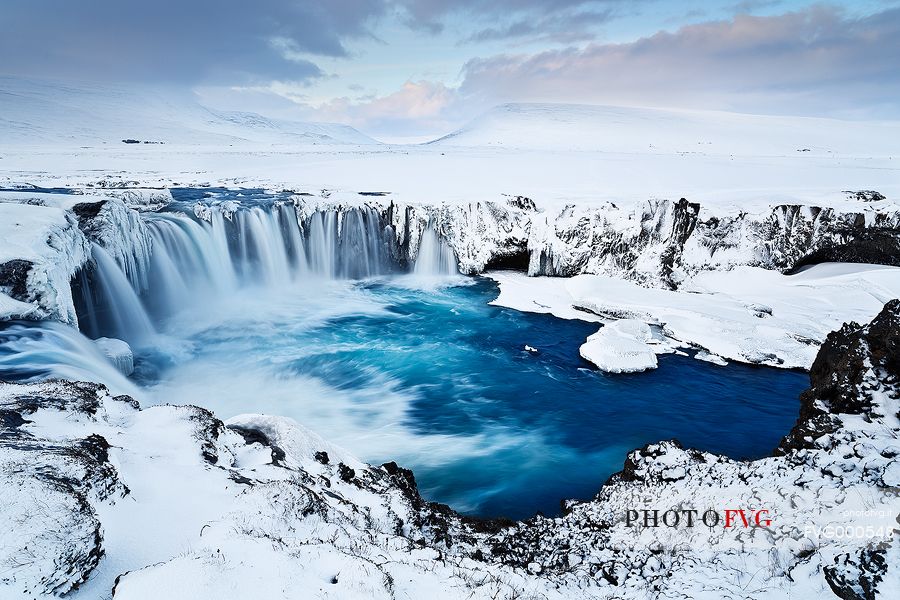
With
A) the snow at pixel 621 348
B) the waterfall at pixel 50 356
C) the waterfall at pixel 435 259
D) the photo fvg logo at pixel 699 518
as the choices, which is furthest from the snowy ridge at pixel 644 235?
the photo fvg logo at pixel 699 518

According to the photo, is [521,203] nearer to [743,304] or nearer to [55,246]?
[743,304]

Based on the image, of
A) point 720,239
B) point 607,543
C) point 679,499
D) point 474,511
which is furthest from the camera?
point 720,239

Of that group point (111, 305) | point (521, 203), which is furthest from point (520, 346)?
point (111, 305)

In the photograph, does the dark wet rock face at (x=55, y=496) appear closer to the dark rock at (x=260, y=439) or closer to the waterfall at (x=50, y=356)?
the dark rock at (x=260, y=439)

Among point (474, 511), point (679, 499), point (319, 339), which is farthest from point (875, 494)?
point (319, 339)

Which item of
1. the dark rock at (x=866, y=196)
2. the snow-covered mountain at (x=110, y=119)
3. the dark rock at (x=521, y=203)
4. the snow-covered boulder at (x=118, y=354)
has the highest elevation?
the snow-covered mountain at (x=110, y=119)

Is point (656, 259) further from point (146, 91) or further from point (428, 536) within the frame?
point (146, 91)
